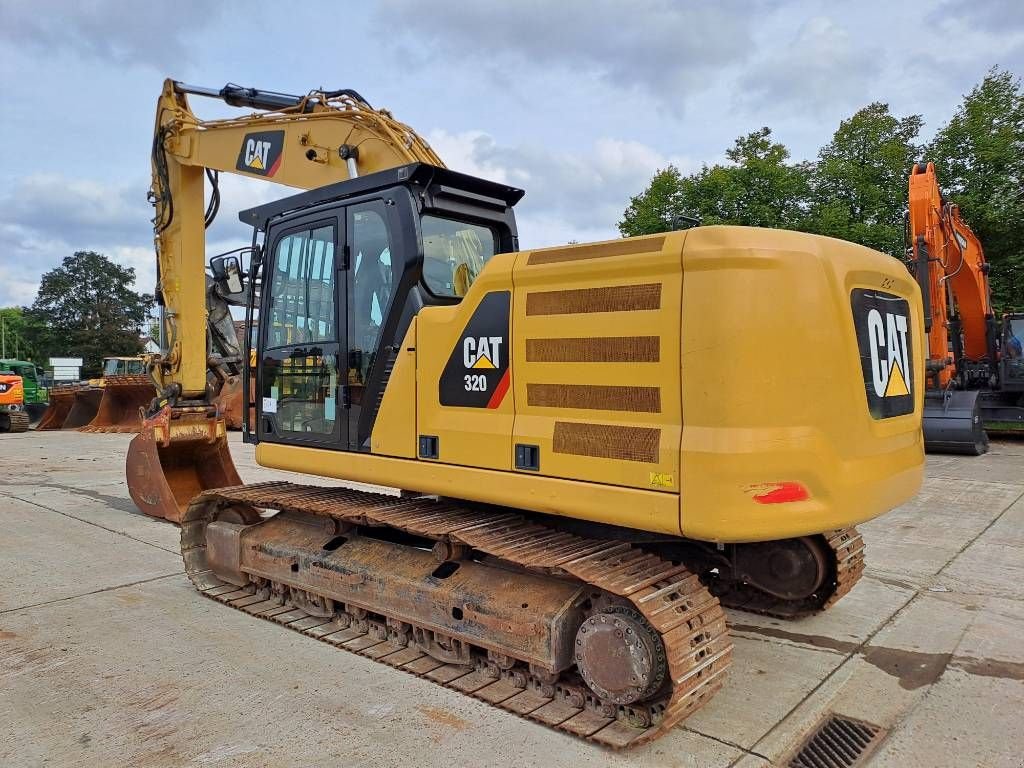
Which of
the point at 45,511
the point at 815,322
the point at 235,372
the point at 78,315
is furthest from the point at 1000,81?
the point at 78,315

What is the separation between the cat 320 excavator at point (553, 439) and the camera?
2908 millimetres

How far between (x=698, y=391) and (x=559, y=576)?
1.18 m


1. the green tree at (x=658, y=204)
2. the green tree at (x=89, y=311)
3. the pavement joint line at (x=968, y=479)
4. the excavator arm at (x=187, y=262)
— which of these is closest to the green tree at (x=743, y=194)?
the green tree at (x=658, y=204)

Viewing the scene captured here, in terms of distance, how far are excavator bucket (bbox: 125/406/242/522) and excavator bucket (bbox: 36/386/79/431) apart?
1494 cm

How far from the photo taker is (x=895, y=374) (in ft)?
11.3

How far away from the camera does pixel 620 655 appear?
10.3 feet

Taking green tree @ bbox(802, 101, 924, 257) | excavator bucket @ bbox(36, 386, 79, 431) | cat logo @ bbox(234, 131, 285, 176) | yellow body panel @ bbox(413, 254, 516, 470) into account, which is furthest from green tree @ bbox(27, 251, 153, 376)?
yellow body panel @ bbox(413, 254, 516, 470)

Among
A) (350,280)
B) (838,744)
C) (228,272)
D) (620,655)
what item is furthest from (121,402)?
(838,744)

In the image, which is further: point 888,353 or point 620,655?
point 888,353

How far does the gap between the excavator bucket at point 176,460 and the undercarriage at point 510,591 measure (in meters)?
2.57

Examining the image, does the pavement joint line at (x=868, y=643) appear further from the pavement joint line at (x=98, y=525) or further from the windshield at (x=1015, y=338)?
the windshield at (x=1015, y=338)

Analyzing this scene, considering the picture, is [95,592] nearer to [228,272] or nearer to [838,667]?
[228,272]

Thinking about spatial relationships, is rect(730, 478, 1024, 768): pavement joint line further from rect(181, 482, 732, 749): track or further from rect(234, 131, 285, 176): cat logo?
rect(234, 131, 285, 176): cat logo

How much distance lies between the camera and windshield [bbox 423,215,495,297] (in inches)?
163
